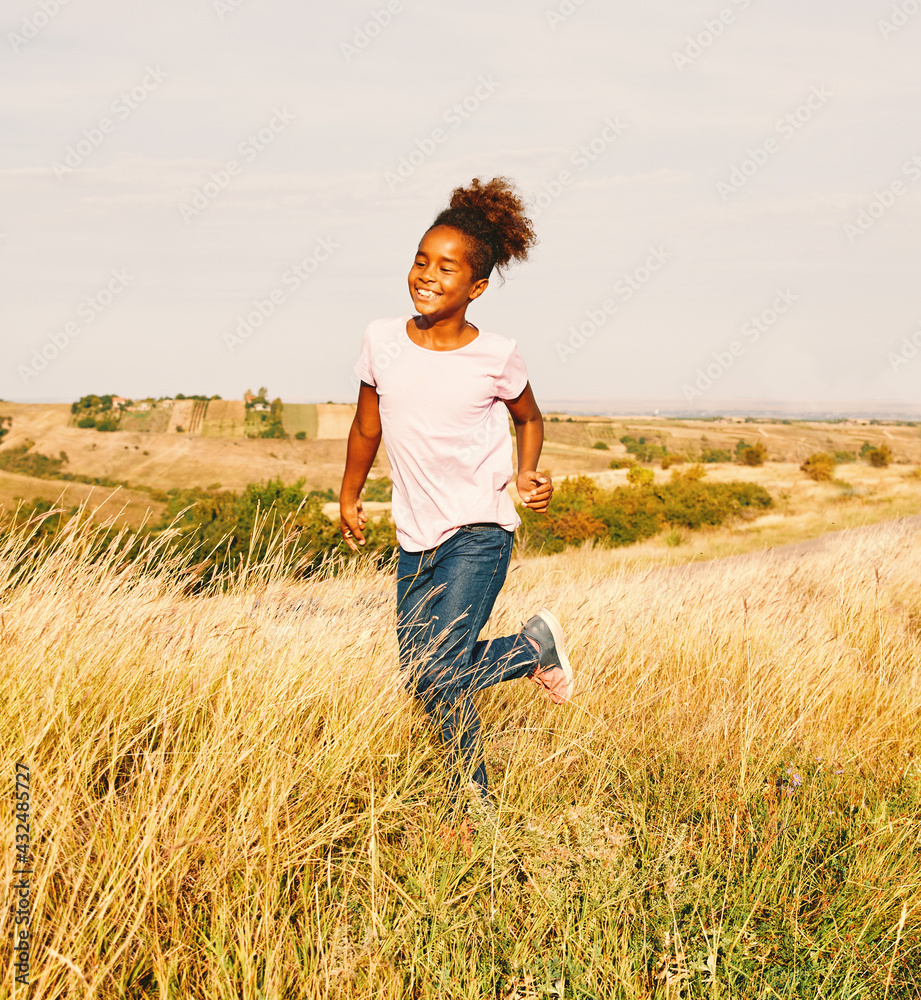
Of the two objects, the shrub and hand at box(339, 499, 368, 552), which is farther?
the shrub

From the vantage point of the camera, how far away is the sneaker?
2.98 meters

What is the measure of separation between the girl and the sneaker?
0.10 metres

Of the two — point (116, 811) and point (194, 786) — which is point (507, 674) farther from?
point (116, 811)

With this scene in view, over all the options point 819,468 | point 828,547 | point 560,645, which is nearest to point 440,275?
point 560,645

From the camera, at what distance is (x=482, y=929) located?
1882mm

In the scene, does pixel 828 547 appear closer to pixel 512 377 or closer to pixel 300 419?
pixel 512 377

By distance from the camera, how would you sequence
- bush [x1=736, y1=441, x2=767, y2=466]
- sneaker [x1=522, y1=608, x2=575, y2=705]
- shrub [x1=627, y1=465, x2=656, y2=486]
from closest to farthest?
sneaker [x1=522, y1=608, x2=575, y2=705], shrub [x1=627, y1=465, x2=656, y2=486], bush [x1=736, y1=441, x2=767, y2=466]

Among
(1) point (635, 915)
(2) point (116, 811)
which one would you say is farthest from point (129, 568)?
(1) point (635, 915)

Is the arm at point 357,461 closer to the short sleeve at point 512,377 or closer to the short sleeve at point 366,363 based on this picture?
the short sleeve at point 366,363

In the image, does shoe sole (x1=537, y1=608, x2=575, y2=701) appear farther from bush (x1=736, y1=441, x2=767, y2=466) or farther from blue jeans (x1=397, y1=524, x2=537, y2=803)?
bush (x1=736, y1=441, x2=767, y2=466)

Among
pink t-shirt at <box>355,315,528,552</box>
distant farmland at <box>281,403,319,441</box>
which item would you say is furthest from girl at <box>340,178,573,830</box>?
distant farmland at <box>281,403,319,441</box>

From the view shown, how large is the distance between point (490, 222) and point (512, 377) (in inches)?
23.9

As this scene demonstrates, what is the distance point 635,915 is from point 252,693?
48.8 inches

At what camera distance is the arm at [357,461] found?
9.85 feet
